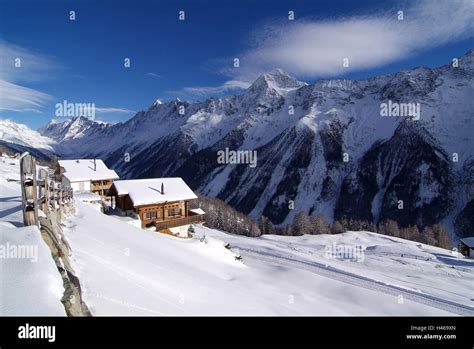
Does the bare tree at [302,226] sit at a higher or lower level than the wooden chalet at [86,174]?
lower

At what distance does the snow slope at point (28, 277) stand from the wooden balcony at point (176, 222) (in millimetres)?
27536

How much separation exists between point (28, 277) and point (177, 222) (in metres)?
32.4

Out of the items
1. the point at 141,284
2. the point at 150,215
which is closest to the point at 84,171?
the point at 150,215

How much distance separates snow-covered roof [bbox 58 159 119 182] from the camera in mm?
46000

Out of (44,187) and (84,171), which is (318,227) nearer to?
(84,171)

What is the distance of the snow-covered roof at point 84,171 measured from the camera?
151 feet

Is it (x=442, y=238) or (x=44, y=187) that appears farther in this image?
(x=442, y=238)

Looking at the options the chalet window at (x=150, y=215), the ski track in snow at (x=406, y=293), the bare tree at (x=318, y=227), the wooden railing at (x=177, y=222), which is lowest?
the bare tree at (x=318, y=227)

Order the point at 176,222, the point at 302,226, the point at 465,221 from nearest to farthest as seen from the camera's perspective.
Answer: the point at 176,222 → the point at 302,226 → the point at 465,221

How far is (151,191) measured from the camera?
3950 cm

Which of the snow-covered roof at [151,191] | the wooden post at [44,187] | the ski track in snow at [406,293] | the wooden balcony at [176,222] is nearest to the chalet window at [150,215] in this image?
the snow-covered roof at [151,191]

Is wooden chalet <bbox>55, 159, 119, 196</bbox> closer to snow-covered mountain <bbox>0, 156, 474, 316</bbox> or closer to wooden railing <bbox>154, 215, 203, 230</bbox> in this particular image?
wooden railing <bbox>154, 215, 203, 230</bbox>

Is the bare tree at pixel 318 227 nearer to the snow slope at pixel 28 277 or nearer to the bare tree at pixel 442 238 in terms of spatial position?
the bare tree at pixel 442 238
